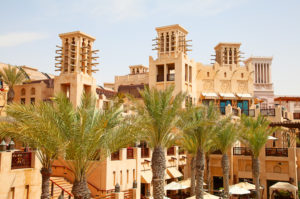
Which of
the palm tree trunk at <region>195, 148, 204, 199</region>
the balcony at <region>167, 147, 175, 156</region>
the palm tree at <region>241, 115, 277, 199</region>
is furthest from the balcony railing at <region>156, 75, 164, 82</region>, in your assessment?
the palm tree trunk at <region>195, 148, 204, 199</region>

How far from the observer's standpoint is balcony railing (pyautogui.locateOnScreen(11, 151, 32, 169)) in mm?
13820

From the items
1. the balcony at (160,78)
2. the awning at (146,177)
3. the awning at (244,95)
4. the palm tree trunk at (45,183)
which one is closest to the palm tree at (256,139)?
the awning at (146,177)

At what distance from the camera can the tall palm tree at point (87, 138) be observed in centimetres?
1217

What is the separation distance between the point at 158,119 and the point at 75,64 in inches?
824

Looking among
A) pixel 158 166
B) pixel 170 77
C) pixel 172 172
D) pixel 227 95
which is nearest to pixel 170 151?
pixel 172 172

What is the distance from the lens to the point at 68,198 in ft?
57.0

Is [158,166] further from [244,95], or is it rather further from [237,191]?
[244,95]

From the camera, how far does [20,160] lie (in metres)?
14.1

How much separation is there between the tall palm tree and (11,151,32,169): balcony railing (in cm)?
253

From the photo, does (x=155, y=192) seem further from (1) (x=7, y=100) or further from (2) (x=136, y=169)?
(1) (x=7, y=100)

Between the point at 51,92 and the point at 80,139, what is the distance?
25.4 m

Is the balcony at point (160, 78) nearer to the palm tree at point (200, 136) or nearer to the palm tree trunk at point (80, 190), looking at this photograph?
the palm tree at point (200, 136)

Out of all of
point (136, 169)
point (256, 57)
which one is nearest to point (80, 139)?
point (136, 169)

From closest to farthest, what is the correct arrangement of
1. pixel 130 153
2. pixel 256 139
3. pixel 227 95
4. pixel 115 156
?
1. pixel 115 156
2. pixel 130 153
3. pixel 256 139
4. pixel 227 95
